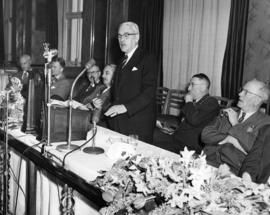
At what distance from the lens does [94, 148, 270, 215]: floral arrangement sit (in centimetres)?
122

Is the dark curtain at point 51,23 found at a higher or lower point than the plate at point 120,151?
higher

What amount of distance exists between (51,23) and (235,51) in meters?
4.28

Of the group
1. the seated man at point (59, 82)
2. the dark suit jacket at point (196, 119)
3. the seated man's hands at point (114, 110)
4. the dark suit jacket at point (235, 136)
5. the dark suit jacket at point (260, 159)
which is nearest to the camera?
the dark suit jacket at point (260, 159)

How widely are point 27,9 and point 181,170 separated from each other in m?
7.10

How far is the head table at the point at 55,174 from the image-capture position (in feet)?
6.45

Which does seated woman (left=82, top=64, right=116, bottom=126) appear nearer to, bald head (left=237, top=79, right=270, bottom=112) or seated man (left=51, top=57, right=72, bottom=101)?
seated man (left=51, top=57, right=72, bottom=101)

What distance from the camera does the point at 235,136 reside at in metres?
2.97

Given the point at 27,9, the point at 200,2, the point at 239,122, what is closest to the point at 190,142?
Result: the point at 239,122

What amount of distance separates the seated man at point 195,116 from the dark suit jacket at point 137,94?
64cm

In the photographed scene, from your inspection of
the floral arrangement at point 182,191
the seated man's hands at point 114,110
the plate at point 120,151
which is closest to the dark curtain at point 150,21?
the seated man's hands at point 114,110

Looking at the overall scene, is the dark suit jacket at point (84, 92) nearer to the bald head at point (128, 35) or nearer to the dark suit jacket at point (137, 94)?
the dark suit jacket at point (137, 94)

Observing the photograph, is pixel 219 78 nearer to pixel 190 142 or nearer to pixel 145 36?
pixel 145 36

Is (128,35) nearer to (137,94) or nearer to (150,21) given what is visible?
(137,94)

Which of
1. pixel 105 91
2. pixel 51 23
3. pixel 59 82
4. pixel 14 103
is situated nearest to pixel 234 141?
pixel 14 103
